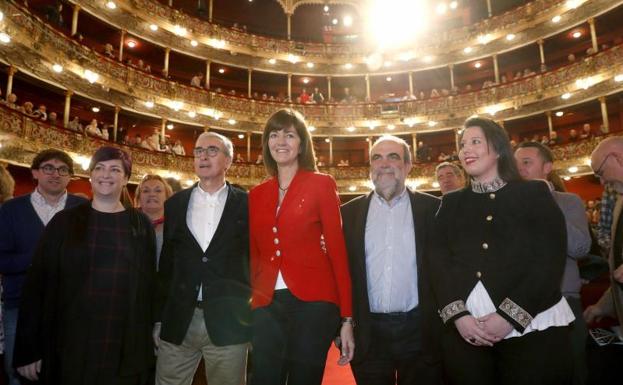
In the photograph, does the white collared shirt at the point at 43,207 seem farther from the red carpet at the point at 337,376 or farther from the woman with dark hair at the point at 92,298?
the red carpet at the point at 337,376

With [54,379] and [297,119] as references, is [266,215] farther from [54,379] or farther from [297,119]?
[54,379]

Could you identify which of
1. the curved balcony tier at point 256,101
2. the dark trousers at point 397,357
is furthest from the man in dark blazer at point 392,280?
the curved balcony tier at point 256,101

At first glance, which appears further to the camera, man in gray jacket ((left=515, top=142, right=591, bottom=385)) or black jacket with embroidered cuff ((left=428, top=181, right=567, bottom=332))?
man in gray jacket ((left=515, top=142, right=591, bottom=385))


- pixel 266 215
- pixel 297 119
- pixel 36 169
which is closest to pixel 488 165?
pixel 297 119

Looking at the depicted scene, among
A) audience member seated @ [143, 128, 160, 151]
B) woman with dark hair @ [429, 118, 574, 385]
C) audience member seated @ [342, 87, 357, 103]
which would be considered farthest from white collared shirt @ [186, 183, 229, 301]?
audience member seated @ [342, 87, 357, 103]

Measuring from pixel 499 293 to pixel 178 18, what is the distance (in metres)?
20.5

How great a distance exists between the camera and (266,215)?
88.0 inches

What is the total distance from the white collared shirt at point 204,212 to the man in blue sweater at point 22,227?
144cm

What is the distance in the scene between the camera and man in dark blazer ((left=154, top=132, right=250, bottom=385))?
7.60 feet

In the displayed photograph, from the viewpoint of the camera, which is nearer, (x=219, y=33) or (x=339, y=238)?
(x=339, y=238)

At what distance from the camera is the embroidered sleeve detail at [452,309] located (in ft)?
6.48

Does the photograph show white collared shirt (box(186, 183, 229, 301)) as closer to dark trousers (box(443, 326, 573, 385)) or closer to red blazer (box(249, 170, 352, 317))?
red blazer (box(249, 170, 352, 317))

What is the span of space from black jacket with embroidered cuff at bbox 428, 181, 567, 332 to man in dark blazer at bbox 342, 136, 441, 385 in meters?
0.23

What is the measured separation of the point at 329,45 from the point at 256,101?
19.3 feet
